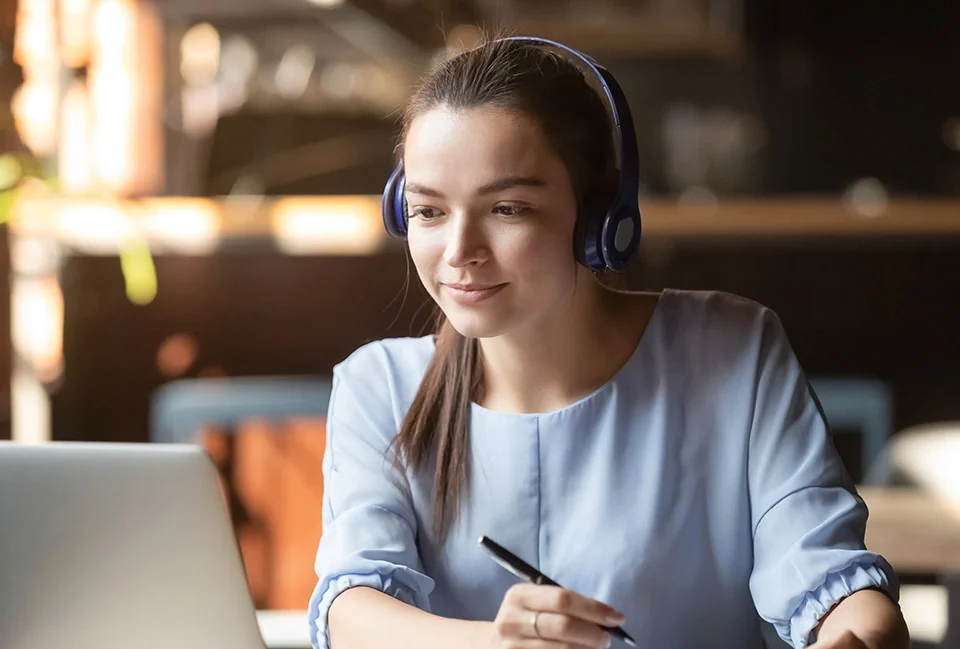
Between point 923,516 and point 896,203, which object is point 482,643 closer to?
point 923,516

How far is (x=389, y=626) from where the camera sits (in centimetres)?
92

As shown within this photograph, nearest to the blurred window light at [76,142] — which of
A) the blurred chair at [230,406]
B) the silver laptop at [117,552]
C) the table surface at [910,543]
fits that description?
the blurred chair at [230,406]

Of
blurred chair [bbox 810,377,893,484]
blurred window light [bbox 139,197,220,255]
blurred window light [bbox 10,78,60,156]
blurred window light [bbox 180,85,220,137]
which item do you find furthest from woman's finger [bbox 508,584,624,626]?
blurred window light [bbox 180,85,220,137]

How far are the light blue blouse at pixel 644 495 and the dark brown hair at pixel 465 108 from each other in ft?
0.06

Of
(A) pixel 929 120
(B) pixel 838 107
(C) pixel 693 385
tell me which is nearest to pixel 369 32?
(B) pixel 838 107

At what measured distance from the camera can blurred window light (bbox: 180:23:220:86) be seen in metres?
3.14

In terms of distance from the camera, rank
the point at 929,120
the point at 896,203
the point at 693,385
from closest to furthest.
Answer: the point at 693,385 → the point at 896,203 → the point at 929,120

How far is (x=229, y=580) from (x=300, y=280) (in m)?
1.94

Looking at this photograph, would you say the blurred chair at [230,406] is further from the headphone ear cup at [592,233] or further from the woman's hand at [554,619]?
the woman's hand at [554,619]

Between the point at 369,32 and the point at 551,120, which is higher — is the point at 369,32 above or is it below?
above

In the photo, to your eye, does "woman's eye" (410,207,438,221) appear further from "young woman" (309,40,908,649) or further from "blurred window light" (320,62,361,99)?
"blurred window light" (320,62,361,99)

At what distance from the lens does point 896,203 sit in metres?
2.79

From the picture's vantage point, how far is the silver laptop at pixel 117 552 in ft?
3.09

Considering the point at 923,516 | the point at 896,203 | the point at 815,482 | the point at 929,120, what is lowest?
the point at 923,516
